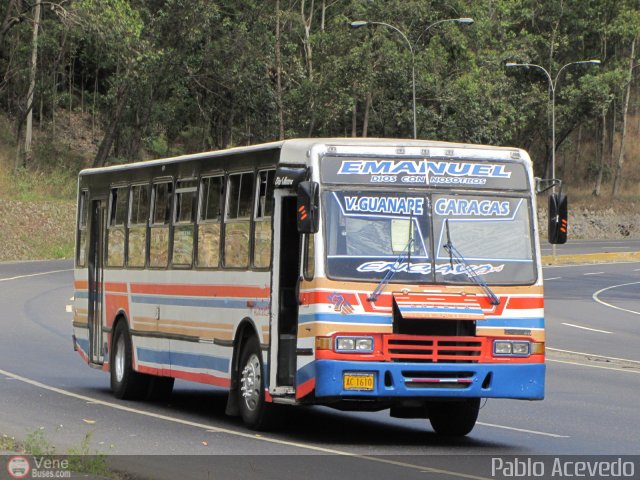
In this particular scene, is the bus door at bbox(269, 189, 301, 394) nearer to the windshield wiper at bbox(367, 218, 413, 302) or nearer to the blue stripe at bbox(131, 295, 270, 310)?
the blue stripe at bbox(131, 295, 270, 310)

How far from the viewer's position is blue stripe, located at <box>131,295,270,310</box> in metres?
13.8

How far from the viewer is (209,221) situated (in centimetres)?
1502

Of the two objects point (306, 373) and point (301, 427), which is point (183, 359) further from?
point (306, 373)

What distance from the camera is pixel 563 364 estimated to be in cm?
2298

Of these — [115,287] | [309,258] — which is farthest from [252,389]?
[115,287]

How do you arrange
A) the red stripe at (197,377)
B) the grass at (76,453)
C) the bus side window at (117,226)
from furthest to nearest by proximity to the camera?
the bus side window at (117,226) → the red stripe at (197,377) → the grass at (76,453)

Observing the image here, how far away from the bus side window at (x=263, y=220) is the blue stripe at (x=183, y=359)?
4.02ft

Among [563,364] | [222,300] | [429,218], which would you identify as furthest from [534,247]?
[563,364]

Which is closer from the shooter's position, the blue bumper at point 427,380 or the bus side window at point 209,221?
the blue bumper at point 427,380

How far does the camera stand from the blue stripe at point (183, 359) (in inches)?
568

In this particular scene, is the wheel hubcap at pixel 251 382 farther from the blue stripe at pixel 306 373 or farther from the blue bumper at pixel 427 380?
the blue bumper at pixel 427 380

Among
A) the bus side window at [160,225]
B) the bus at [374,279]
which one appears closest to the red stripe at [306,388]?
the bus at [374,279]

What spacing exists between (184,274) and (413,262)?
12.2ft

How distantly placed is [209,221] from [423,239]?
10.0 ft
